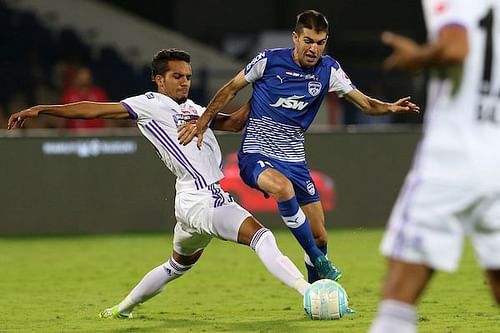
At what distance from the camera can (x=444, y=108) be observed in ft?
15.0

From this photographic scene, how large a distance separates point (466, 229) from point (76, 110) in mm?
3351

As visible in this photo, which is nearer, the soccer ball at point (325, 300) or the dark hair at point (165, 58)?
the soccer ball at point (325, 300)

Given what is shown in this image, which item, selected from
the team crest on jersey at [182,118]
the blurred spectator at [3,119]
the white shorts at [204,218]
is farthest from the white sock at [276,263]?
the blurred spectator at [3,119]

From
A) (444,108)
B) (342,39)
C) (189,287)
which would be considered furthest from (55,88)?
(444,108)

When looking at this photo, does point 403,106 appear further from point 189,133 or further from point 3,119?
point 3,119

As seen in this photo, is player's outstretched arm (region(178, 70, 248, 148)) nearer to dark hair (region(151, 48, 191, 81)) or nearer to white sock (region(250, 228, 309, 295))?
dark hair (region(151, 48, 191, 81))

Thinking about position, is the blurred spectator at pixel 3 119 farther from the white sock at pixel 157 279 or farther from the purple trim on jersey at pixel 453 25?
the purple trim on jersey at pixel 453 25

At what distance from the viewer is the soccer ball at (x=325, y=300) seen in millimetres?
7152

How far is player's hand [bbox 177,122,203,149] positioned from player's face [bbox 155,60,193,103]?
384 millimetres

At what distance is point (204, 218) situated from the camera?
734cm

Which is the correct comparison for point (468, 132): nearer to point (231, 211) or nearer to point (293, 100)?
point (231, 211)

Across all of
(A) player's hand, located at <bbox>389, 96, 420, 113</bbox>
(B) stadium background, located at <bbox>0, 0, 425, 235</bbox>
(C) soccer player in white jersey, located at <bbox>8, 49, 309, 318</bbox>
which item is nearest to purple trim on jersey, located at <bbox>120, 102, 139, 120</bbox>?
(C) soccer player in white jersey, located at <bbox>8, 49, 309, 318</bbox>

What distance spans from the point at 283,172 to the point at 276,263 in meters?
1.29

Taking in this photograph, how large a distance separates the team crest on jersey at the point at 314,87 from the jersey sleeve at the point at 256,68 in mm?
363
